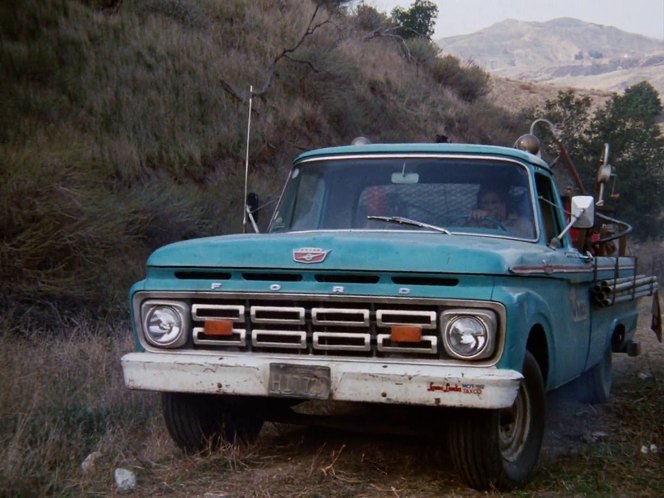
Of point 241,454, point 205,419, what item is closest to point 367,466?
point 241,454

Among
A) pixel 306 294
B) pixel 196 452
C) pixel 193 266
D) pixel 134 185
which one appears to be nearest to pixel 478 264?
pixel 306 294

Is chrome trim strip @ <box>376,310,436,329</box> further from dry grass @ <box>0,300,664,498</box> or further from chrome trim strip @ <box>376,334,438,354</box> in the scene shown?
dry grass @ <box>0,300,664,498</box>

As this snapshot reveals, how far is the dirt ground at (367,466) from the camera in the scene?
4.73 meters

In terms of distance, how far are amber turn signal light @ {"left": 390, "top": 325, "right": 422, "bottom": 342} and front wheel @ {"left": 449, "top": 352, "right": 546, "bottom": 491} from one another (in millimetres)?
472

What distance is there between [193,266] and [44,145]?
6.45m

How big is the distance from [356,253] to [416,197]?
120 cm

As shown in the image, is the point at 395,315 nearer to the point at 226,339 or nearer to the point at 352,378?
the point at 352,378

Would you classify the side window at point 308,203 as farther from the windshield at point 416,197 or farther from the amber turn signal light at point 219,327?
the amber turn signal light at point 219,327

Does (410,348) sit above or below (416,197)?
below

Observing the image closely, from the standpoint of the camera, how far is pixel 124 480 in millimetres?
4660

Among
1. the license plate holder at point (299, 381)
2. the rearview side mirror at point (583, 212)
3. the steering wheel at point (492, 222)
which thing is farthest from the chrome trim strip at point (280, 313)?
the rearview side mirror at point (583, 212)

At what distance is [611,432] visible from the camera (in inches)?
252

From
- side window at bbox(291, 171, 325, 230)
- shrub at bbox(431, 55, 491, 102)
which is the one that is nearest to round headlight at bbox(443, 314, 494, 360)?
side window at bbox(291, 171, 325, 230)

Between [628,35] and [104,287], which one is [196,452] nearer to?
[104,287]
